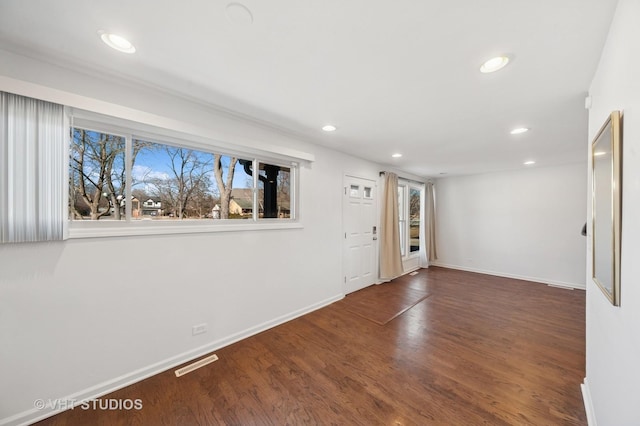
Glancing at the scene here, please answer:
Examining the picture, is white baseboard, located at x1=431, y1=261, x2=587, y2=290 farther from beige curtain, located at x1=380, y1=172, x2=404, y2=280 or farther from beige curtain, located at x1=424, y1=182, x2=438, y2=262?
beige curtain, located at x1=380, y1=172, x2=404, y2=280

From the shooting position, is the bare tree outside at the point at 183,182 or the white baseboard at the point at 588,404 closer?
the white baseboard at the point at 588,404

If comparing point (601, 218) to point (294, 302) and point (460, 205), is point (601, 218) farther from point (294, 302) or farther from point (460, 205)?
point (460, 205)

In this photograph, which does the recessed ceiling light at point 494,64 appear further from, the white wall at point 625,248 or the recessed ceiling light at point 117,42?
the recessed ceiling light at point 117,42

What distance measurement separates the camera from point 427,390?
179cm

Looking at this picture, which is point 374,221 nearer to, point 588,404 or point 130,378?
point 588,404

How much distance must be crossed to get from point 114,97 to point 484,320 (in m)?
4.56

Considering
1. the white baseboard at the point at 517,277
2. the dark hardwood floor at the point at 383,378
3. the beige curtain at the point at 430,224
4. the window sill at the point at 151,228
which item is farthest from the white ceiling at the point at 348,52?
the white baseboard at the point at 517,277

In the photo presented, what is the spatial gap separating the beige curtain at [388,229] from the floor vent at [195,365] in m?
3.23

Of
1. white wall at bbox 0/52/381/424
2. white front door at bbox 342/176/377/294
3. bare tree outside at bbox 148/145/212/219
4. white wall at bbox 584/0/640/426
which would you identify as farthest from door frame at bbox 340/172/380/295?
white wall at bbox 584/0/640/426

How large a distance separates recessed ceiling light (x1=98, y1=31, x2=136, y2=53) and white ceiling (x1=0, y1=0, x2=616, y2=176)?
0.16ft

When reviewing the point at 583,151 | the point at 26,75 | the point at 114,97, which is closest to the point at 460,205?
the point at 583,151

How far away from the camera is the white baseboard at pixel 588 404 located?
1.46m

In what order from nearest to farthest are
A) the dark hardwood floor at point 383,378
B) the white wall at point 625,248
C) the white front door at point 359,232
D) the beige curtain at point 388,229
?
the white wall at point 625,248
the dark hardwood floor at point 383,378
the white front door at point 359,232
the beige curtain at point 388,229

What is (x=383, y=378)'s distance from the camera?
1.92 meters
